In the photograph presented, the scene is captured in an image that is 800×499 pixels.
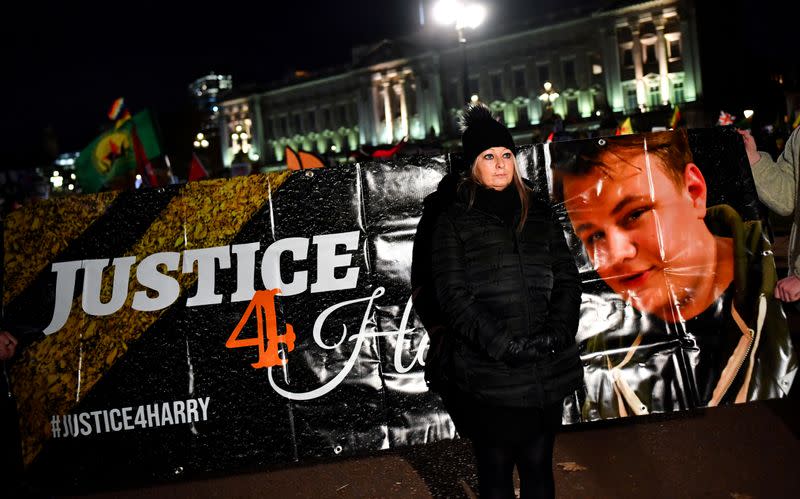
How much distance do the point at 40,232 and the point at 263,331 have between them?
4.53 feet

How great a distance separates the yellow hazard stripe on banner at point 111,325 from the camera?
4.12 m

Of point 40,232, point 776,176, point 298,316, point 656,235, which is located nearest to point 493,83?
point 656,235

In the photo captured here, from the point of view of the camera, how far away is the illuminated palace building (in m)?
63.6

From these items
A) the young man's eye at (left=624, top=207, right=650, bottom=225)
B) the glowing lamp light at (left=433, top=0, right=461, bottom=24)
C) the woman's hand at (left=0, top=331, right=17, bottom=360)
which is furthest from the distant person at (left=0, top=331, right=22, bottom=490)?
the glowing lamp light at (left=433, top=0, right=461, bottom=24)

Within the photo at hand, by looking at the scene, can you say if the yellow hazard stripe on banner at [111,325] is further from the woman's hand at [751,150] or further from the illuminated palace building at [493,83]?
the illuminated palace building at [493,83]

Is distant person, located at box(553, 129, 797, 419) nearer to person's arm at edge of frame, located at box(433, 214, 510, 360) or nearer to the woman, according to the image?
the woman

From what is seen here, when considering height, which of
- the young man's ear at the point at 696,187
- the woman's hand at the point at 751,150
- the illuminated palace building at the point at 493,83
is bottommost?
the young man's ear at the point at 696,187

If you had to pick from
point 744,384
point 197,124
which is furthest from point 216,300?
point 197,124

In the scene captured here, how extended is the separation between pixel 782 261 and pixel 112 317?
1024 cm

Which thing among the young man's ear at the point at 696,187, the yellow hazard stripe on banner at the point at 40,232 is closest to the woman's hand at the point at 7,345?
the yellow hazard stripe on banner at the point at 40,232

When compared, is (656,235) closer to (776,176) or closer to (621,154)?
(621,154)

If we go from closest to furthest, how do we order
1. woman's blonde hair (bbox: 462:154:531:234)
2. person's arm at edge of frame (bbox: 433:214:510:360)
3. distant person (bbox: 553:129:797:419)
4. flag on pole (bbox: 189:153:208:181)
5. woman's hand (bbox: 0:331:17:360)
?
1. person's arm at edge of frame (bbox: 433:214:510:360)
2. woman's blonde hair (bbox: 462:154:531:234)
3. woman's hand (bbox: 0:331:17:360)
4. distant person (bbox: 553:129:797:419)
5. flag on pole (bbox: 189:153:208:181)

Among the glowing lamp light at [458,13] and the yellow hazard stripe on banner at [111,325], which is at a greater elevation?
the glowing lamp light at [458,13]

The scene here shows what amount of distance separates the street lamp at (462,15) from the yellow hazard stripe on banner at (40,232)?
10.5 metres
